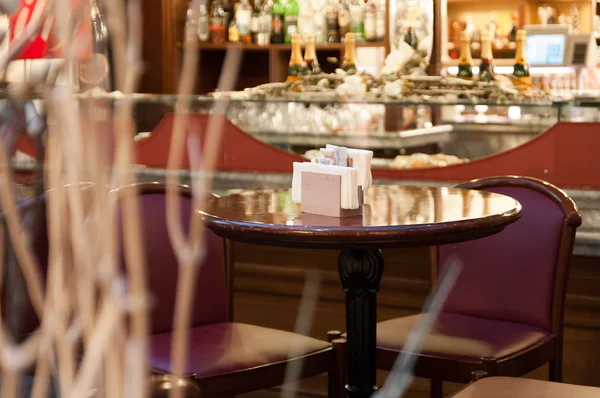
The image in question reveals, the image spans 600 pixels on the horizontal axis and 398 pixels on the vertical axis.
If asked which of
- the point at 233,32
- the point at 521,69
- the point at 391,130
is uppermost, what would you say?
the point at 233,32

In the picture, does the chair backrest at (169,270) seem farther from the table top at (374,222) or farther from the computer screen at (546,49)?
the computer screen at (546,49)

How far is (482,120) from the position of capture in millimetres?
2896

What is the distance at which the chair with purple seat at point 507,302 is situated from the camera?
82.0 inches

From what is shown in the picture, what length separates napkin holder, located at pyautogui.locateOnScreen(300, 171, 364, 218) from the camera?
1849 mm

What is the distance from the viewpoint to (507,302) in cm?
233

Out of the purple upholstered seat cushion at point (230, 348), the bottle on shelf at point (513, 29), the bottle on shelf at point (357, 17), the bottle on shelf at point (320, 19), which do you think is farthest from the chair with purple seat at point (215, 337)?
the bottle on shelf at point (513, 29)

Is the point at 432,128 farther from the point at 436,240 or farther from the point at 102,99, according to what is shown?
the point at 102,99

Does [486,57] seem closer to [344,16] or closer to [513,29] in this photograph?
[344,16]

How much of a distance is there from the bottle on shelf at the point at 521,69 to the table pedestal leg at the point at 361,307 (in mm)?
1623

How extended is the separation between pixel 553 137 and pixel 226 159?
1.15 m

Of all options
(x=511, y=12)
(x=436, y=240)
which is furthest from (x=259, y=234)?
(x=511, y=12)

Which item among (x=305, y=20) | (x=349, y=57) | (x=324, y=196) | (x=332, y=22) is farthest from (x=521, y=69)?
(x=324, y=196)

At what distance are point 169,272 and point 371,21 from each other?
3289 millimetres

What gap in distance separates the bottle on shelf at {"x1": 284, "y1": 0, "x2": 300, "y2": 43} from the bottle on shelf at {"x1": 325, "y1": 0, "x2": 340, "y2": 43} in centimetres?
21
